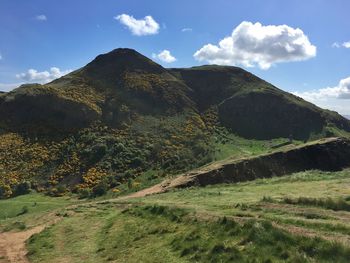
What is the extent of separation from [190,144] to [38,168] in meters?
25.3

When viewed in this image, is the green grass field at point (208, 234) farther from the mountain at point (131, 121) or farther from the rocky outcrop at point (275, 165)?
the mountain at point (131, 121)

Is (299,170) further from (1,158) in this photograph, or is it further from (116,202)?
(1,158)

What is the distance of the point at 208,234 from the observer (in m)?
19.6

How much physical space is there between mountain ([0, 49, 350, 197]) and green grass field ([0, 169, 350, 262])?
29314mm

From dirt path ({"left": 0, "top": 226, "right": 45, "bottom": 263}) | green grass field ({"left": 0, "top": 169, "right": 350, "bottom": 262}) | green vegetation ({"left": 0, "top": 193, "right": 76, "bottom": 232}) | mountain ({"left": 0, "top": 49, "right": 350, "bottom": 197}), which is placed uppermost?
mountain ({"left": 0, "top": 49, "right": 350, "bottom": 197})

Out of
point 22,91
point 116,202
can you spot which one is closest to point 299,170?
point 116,202

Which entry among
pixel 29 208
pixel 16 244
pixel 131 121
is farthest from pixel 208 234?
pixel 131 121

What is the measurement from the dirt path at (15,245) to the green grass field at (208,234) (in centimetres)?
56

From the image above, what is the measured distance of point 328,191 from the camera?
34.3m

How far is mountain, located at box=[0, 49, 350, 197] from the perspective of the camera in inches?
2579

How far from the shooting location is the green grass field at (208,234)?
15969 mm

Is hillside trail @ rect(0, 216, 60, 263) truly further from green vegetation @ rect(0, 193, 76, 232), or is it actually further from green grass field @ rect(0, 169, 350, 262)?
green vegetation @ rect(0, 193, 76, 232)

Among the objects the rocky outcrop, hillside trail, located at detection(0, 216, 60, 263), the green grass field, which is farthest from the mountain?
the green grass field

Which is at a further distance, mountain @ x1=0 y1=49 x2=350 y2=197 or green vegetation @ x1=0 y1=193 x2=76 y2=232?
mountain @ x1=0 y1=49 x2=350 y2=197
